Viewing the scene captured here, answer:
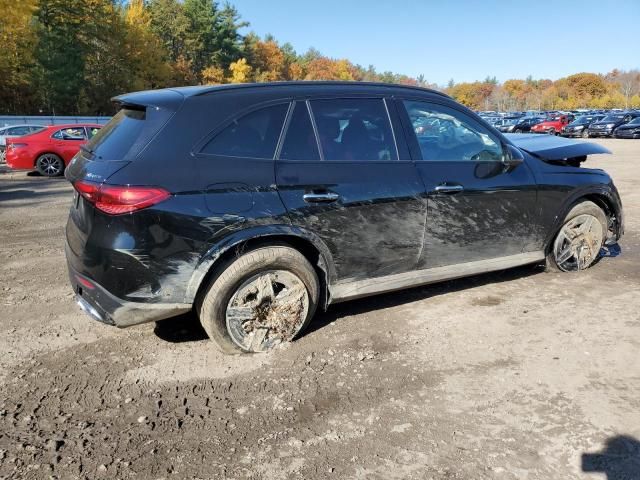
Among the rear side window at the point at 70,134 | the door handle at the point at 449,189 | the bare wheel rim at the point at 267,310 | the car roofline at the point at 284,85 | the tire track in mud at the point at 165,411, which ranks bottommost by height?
the tire track in mud at the point at 165,411

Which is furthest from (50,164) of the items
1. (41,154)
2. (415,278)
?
(415,278)

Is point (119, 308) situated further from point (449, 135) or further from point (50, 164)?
point (50, 164)

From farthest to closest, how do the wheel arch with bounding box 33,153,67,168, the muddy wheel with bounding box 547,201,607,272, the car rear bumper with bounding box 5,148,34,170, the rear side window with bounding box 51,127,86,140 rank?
the rear side window with bounding box 51,127,86,140, the wheel arch with bounding box 33,153,67,168, the car rear bumper with bounding box 5,148,34,170, the muddy wheel with bounding box 547,201,607,272

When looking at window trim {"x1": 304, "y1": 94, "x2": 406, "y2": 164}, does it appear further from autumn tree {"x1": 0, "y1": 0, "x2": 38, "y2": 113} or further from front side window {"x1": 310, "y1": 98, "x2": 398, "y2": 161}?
autumn tree {"x1": 0, "y1": 0, "x2": 38, "y2": 113}

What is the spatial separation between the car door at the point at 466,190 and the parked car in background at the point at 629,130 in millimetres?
30424

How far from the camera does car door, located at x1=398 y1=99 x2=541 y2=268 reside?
4066 millimetres

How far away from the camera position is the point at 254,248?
3451mm

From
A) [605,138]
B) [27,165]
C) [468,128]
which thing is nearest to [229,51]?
[605,138]

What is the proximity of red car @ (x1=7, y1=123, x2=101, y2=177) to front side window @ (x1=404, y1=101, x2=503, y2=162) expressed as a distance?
1158 centimetres

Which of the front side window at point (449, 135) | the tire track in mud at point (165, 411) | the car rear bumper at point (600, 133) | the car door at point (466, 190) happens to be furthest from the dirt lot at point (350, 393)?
the car rear bumper at point (600, 133)

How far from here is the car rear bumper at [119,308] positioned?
322cm

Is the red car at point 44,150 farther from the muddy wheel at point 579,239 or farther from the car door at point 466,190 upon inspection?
the muddy wheel at point 579,239

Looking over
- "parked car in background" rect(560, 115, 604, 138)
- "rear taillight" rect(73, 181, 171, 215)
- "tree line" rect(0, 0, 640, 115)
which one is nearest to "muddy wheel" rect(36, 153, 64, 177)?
"rear taillight" rect(73, 181, 171, 215)

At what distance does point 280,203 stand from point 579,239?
332cm
